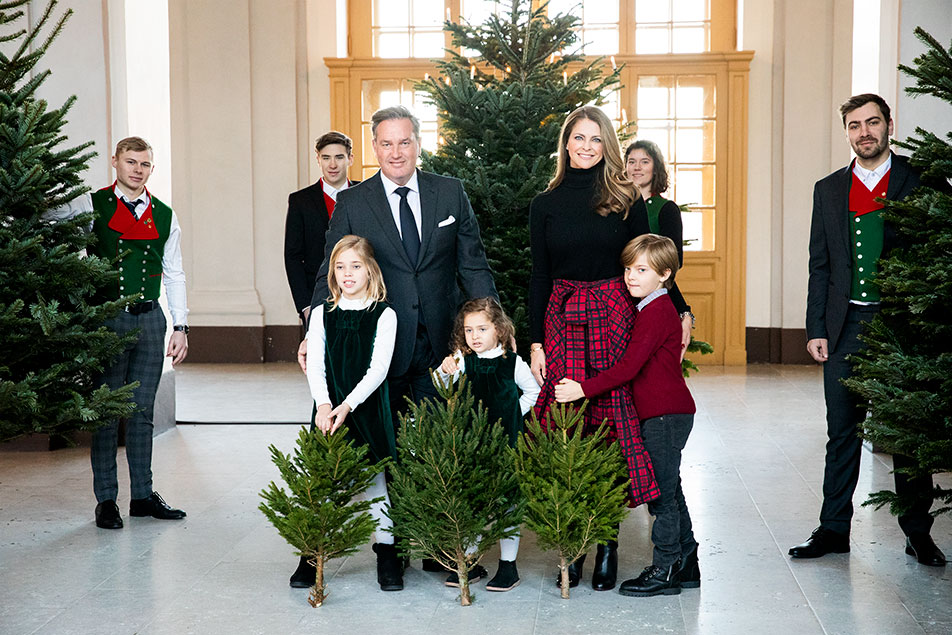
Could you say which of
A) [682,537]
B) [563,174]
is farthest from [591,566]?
[563,174]

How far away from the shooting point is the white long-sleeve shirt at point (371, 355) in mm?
3904

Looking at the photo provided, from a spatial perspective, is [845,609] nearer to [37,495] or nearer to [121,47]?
[37,495]

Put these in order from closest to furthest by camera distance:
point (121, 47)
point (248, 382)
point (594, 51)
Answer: point (121, 47) → point (248, 382) → point (594, 51)

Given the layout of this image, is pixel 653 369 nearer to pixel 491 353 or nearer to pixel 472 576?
pixel 491 353

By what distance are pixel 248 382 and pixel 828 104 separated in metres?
6.38

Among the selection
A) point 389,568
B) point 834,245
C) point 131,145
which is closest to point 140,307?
point 131,145

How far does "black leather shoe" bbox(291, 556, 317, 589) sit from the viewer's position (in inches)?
157

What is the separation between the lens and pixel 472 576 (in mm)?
3996

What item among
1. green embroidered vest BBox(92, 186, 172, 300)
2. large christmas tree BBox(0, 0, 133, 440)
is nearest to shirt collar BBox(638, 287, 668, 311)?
large christmas tree BBox(0, 0, 133, 440)

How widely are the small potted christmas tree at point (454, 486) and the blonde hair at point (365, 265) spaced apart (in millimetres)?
416

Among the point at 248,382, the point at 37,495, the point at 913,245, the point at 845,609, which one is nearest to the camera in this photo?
the point at 845,609

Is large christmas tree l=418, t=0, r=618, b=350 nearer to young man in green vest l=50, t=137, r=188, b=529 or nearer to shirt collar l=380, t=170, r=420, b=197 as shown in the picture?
shirt collar l=380, t=170, r=420, b=197

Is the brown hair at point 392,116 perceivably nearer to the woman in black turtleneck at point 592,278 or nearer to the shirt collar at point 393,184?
the shirt collar at point 393,184

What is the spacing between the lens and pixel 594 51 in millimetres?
11445
